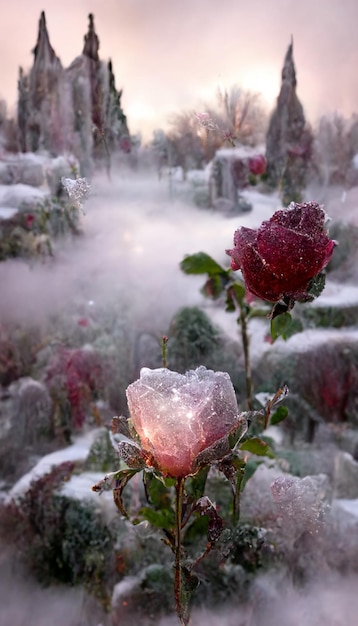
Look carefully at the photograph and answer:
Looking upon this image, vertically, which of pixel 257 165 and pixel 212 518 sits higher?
pixel 257 165

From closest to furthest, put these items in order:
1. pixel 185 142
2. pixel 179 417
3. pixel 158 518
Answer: pixel 179 417
pixel 158 518
pixel 185 142

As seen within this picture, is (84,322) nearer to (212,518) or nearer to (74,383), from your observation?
(74,383)

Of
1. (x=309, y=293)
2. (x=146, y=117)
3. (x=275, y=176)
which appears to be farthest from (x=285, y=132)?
(x=309, y=293)

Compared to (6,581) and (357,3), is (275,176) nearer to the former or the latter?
(357,3)

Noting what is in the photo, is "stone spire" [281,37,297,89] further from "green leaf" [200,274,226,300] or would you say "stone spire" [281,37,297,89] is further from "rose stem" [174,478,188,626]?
"rose stem" [174,478,188,626]

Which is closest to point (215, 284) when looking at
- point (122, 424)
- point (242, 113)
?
point (242, 113)

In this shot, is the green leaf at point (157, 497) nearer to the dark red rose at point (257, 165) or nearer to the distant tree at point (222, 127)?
the distant tree at point (222, 127)

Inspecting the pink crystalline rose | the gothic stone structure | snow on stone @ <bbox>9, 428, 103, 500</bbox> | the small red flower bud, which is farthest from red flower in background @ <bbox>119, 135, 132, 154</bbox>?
the pink crystalline rose
